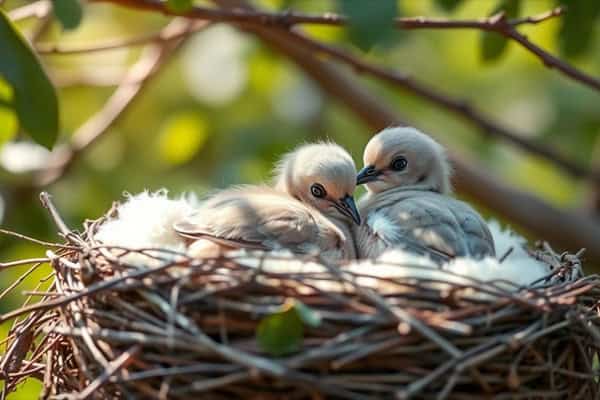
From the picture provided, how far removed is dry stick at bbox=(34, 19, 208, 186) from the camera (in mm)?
5609

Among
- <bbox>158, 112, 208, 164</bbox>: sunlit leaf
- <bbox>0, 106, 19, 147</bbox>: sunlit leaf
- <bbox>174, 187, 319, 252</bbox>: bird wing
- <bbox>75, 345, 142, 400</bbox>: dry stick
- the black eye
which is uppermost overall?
<bbox>158, 112, 208, 164</bbox>: sunlit leaf

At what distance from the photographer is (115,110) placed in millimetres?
5766

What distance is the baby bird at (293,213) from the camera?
3.64 meters

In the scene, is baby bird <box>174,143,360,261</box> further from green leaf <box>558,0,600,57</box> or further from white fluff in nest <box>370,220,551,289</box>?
green leaf <box>558,0,600,57</box>

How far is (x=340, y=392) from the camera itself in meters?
2.88

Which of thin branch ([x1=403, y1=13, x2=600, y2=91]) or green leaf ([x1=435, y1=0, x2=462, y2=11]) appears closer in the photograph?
thin branch ([x1=403, y1=13, x2=600, y2=91])

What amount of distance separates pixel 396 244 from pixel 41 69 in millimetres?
1196

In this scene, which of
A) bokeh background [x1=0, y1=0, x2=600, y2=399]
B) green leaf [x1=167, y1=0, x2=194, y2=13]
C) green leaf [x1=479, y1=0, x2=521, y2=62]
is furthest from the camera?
bokeh background [x1=0, y1=0, x2=600, y2=399]

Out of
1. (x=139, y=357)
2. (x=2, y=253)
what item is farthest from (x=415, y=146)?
(x=2, y=253)

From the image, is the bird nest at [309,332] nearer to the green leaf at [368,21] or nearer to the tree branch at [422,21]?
the green leaf at [368,21]

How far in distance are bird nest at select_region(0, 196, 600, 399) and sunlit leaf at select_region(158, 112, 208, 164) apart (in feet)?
10.8

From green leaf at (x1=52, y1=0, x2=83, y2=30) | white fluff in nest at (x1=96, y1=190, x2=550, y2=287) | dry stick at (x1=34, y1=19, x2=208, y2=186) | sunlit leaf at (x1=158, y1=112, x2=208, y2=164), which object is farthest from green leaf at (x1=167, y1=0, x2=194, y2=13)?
sunlit leaf at (x1=158, y1=112, x2=208, y2=164)

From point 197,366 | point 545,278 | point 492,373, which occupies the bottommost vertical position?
point 197,366

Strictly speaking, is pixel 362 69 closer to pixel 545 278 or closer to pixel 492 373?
pixel 545 278
